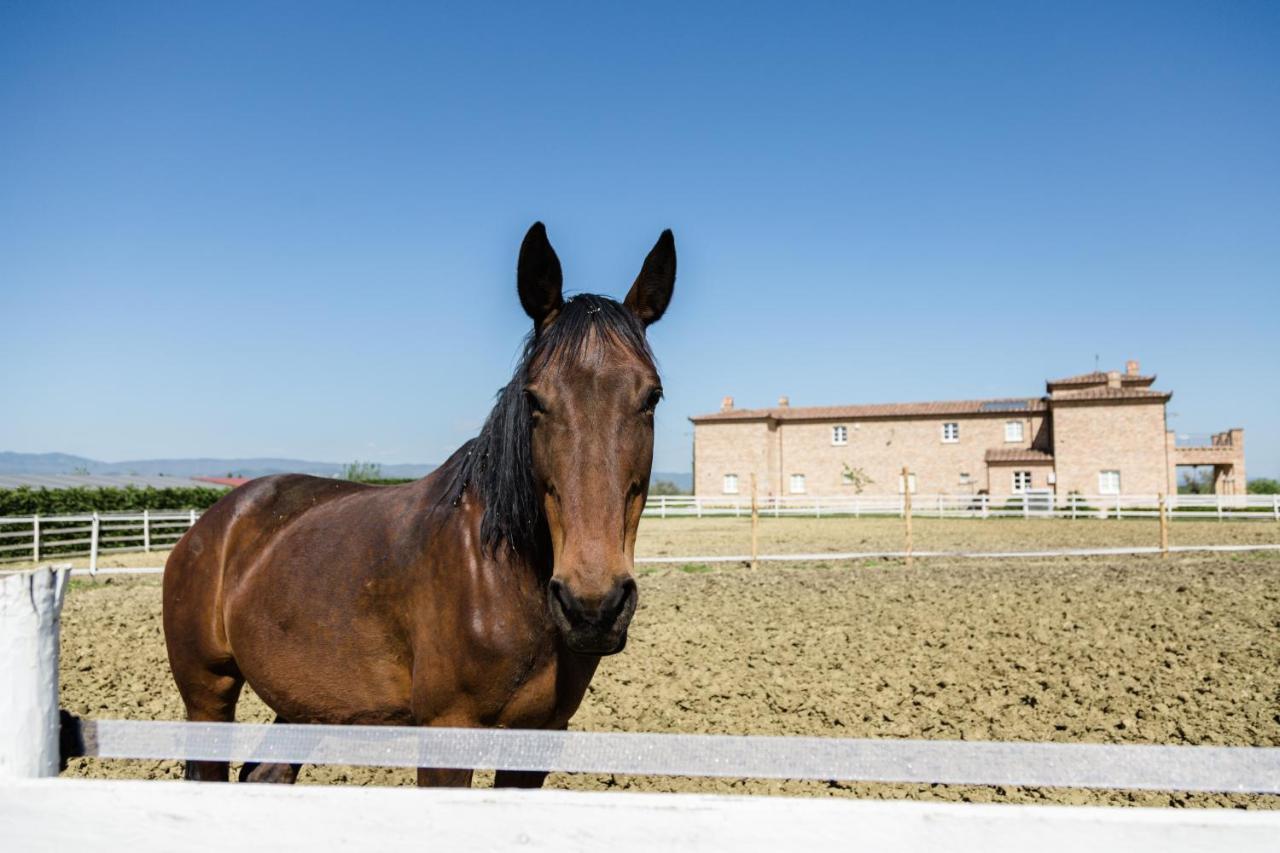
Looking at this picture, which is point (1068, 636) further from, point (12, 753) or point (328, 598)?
point (12, 753)

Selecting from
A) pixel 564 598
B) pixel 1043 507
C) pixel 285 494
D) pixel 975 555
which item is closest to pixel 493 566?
pixel 564 598

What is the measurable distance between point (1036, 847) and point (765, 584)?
11251 millimetres

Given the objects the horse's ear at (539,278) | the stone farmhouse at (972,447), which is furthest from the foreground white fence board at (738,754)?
the stone farmhouse at (972,447)

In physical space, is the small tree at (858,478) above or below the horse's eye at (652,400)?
below

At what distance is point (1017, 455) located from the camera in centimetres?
3991

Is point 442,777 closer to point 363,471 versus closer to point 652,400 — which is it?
point 652,400

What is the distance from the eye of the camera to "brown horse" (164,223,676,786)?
189 cm

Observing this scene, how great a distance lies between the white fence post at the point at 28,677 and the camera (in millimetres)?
1188

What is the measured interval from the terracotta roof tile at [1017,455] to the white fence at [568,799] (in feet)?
139

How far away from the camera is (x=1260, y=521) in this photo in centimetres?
2580

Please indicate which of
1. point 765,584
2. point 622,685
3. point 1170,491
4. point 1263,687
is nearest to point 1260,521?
point 1170,491

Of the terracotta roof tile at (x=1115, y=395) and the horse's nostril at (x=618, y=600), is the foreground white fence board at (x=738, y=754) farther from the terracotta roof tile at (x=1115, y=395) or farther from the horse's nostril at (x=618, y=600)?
the terracotta roof tile at (x=1115, y=395)

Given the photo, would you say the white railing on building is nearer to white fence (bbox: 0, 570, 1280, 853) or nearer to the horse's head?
the horse's head

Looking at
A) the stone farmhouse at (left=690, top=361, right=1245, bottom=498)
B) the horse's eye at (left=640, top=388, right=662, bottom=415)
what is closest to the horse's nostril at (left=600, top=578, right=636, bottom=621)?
the horse's eye at (left=640, top=388, right=662, bottom=415)
